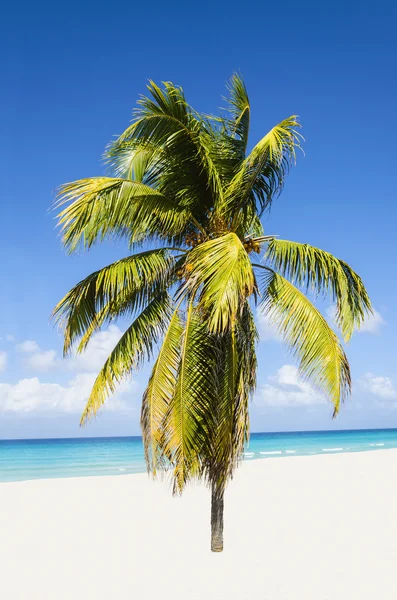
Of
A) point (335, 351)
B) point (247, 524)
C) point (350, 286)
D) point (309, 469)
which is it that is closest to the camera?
point (335, 351)

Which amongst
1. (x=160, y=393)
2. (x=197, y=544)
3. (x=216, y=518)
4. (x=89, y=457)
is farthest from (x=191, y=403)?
(x=89, y=457)

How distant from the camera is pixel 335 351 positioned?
6.99 metres

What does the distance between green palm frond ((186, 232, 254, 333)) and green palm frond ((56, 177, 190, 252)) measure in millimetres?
884

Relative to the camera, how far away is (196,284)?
7051mm

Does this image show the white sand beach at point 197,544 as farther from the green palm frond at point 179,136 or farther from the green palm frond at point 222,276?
the green palm frond at point 179,136

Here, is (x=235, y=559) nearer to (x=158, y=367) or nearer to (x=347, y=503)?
(x=158, y=367)

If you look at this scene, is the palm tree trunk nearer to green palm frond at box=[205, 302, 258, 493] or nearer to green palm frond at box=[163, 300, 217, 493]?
green palm frond at box=[205, 302, 258, 493]

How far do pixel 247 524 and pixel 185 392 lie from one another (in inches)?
196

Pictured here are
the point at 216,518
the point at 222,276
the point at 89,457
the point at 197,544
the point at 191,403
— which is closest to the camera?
the point at 222,276

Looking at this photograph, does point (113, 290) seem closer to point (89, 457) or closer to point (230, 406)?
point (230, 406)

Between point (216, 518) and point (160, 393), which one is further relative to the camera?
point (216, 518)

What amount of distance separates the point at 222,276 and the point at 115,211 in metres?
1.78

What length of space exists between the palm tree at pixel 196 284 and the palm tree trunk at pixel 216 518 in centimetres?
2

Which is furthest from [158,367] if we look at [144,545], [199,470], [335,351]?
[144,545]
